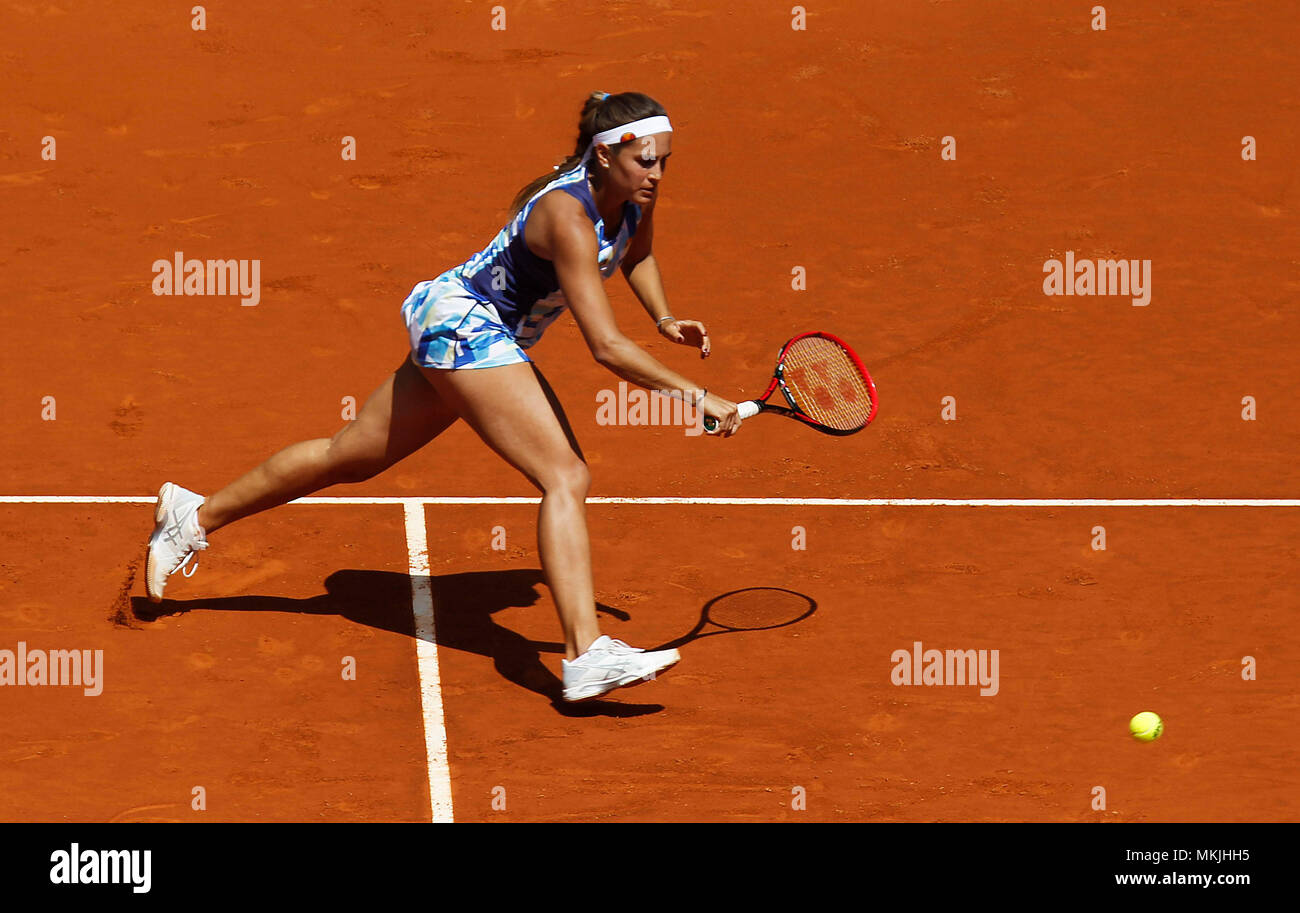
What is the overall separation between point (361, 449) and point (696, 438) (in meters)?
2.80

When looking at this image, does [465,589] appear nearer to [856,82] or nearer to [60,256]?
[60,256]

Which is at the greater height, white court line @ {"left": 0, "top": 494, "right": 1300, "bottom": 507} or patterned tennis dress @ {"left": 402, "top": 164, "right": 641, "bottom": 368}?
patterned tennis dress @ {"left": 402, "top": 164, "right": 641, "bottom": 368}

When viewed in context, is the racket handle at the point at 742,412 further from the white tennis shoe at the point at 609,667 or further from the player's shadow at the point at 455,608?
the player's shadow at the point at 455,608

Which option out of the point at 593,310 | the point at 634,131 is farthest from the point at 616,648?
the point at 634,131

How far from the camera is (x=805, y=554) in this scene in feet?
26.1

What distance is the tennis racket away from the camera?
269 inches

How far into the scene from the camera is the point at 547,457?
6.37 m

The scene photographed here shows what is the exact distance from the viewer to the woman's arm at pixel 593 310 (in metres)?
6.17

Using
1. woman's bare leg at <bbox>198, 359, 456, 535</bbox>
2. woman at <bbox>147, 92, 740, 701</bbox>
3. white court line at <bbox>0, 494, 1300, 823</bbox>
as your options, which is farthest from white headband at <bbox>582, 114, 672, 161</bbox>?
white court line at <bbox>0, 494, 1300, 823</bbox>

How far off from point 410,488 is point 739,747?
9.17 ft

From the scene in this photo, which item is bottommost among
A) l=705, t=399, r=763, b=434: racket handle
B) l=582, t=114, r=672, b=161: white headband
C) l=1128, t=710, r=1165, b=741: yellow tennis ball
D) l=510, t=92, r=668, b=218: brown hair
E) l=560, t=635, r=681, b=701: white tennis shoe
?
l=1128, t=710, r=1165, b=741: yellow tennis ball

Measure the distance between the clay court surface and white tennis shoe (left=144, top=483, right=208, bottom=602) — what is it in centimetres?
20

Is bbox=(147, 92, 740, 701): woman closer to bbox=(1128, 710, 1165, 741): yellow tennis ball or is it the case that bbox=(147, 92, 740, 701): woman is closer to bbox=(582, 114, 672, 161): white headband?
bbox=(582, 114, 672, 161): white headband

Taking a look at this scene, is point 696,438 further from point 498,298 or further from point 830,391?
point 498,298
